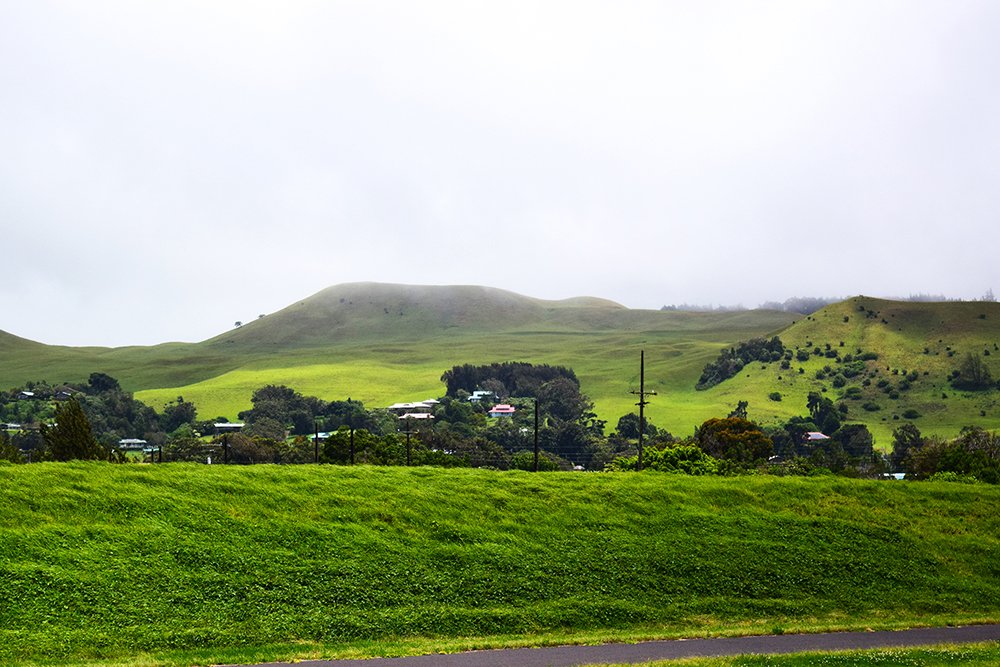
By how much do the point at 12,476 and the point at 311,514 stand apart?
944cm

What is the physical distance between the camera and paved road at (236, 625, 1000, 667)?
19953 mm

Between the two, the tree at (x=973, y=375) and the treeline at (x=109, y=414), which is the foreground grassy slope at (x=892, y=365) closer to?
the tree at (x=973, y=375)

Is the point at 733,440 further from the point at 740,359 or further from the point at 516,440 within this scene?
the point at 740,359

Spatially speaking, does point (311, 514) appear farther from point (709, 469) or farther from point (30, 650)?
point (709, 469)

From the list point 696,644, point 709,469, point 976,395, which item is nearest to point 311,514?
point 696,644

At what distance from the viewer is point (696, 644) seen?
2250 cm

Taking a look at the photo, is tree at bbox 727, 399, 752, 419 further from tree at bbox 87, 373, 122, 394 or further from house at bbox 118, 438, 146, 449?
tree at bbox 87, 373, 122, 394

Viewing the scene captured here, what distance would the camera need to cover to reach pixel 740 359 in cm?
18438

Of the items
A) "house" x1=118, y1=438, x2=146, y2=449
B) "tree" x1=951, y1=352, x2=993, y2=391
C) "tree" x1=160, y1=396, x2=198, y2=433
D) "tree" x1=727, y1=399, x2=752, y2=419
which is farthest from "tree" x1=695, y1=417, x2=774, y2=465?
"tree" x1=160, y1=396, x2=198, y2=433

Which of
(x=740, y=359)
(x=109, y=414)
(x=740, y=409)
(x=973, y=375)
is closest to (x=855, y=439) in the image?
(x=740, y=409)

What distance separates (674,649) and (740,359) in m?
169

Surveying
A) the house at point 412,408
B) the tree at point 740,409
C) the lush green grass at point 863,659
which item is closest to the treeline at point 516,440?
the tree at point 740,409

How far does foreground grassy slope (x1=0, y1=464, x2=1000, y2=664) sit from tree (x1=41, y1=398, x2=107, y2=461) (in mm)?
12479

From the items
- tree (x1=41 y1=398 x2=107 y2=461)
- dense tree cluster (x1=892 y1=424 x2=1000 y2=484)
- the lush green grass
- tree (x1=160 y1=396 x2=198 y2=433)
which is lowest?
tree (x1=160 y1=396 x2=198 y2=433)
